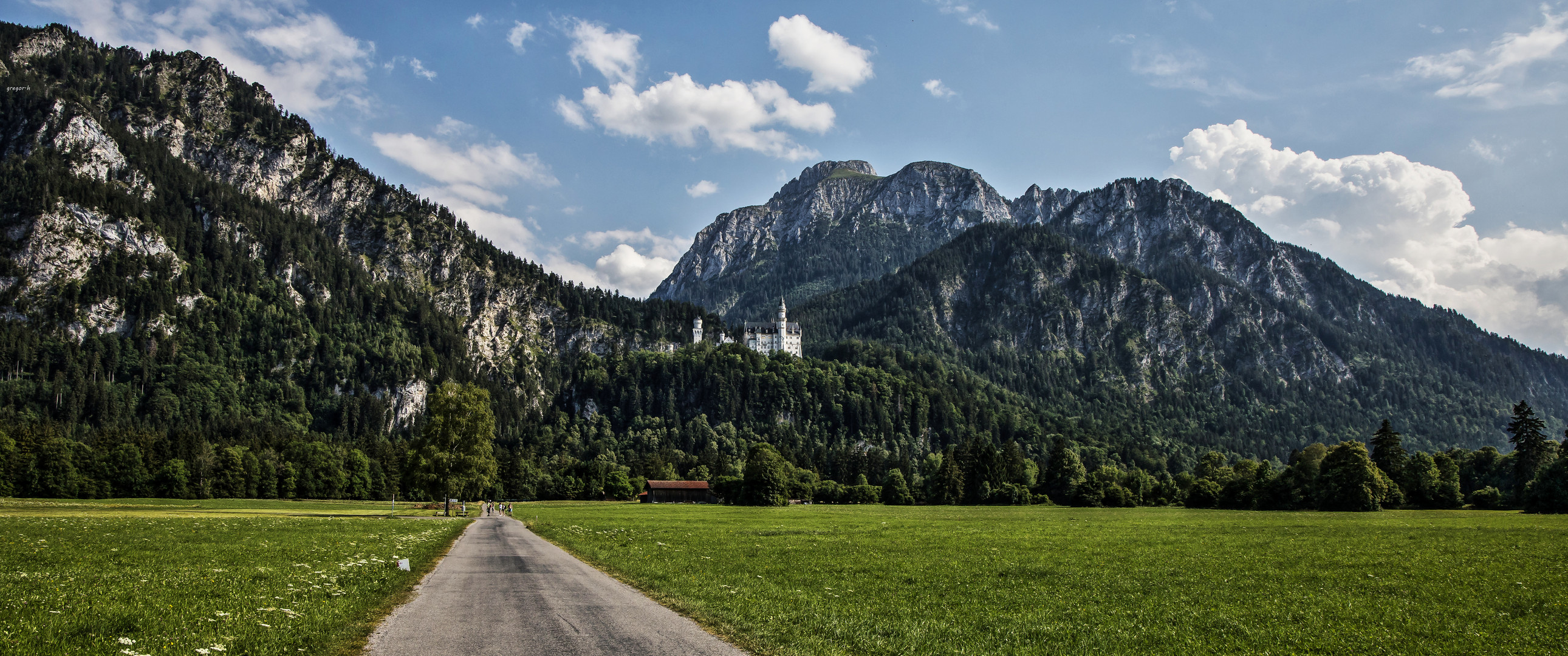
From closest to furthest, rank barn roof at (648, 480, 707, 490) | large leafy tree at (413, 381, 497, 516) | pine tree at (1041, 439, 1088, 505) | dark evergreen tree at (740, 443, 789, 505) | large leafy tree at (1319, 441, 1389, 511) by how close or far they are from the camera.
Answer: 1. large leafy tree at (413, 381, 497, 516)
2. large leafy tree at (1319, 441, 1389, 511)
3. dark evergreen tree at (740, 443, 789, 505)
4. pine tree at (1041, 439, 1088, 505)
5. barn roof at (648, 480, 707, 490)

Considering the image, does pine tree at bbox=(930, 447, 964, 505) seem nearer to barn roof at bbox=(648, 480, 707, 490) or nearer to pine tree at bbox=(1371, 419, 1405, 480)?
barn roof at bbox=(648, 480, 707, 490)

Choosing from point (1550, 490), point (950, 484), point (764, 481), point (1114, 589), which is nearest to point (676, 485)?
point (764, 481)

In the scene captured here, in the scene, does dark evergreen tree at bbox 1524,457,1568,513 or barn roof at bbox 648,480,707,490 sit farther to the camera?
barn roof at bbox 648,480,707,490

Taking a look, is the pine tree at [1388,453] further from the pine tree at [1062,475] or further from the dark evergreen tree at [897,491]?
the dark evergreen tree at [897,491]

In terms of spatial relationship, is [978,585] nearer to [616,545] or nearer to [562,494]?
[616,545]

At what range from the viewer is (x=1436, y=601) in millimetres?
21141

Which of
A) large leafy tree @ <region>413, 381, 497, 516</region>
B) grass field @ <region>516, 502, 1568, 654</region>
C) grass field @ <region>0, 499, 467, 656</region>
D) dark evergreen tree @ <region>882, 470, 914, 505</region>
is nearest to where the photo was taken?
grass field @ <region>0, 499, 467, 656</region>

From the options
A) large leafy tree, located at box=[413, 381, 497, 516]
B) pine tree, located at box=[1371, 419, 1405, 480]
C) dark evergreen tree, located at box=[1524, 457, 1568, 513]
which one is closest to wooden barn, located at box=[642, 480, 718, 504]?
large leafy tree, located at box=[413, 381, 497, 516]

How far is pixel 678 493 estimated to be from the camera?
16038cm

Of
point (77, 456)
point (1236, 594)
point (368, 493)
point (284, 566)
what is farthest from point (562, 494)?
point (1236, 594)

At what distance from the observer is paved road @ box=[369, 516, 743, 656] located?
14688mm

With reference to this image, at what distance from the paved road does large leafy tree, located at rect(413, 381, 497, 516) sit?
170 feet

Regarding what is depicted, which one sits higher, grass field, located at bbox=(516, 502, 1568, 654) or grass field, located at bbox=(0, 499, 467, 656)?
grass field, located at bbox=(0, 499, 467, 656)

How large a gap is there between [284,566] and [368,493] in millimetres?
130723
